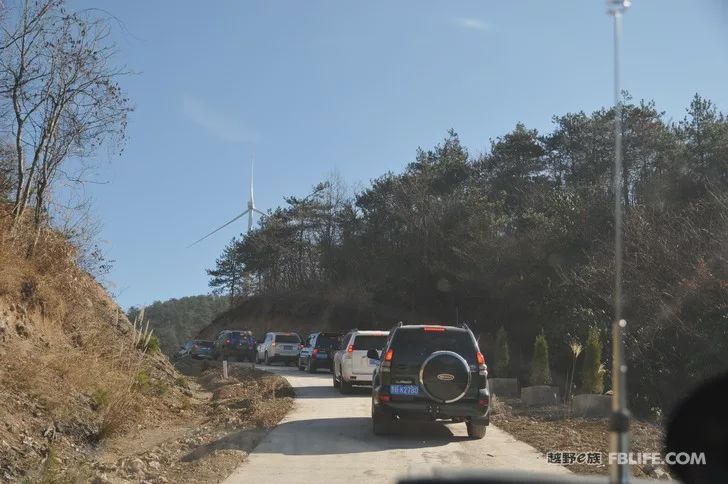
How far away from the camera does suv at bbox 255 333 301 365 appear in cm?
3919

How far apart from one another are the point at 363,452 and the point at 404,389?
4.60ft

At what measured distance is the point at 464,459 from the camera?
33.0ft

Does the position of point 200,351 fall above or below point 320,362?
above

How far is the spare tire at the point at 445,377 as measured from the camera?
38.0 feet

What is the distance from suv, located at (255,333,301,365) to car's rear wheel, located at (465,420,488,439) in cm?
2714

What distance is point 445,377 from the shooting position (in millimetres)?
11617

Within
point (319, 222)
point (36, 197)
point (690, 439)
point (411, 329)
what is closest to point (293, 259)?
point (319, 222)

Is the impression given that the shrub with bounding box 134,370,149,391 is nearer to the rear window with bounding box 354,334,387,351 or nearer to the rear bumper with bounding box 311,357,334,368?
the rear window with bounding box 354,334,387,351

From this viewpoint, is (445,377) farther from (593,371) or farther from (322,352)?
(322,352)

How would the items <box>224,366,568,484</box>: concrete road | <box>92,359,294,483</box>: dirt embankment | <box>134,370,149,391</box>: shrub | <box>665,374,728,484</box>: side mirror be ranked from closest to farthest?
<box>665,374,728,484</box>: side mirror < <box>224,366,568,484</box>: concrete road < <box>92,359,294,483</box>: dirt embankment < <box>134,370,149,391</box>: shrub

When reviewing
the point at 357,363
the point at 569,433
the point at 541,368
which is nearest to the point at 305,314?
the point at 357,363

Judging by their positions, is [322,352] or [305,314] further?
[305,314]

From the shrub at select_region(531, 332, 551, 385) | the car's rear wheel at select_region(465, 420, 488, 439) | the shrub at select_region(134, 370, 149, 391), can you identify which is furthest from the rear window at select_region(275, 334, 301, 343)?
the car's rear wheel at select_region(465, 420, 488, 439)

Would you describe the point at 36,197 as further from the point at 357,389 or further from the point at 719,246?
the point at 719,246
